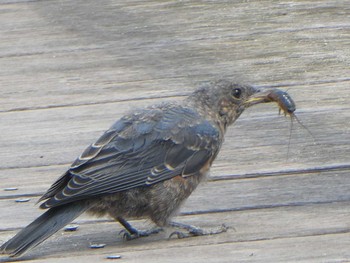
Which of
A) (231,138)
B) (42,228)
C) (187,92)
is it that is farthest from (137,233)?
(187,92)

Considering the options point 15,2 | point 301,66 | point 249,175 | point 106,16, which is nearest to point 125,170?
point 249,175

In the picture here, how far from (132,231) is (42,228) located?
37 cm

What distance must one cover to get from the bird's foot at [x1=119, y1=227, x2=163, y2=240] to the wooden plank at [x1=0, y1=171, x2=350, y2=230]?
0.59 feet

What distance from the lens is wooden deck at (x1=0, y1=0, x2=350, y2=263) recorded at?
3.86 meters

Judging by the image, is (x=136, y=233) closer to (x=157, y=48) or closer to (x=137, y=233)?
(x=137, y=233)

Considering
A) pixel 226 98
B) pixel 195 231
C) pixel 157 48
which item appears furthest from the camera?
pixel 157 48

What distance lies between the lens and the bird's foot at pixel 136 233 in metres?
4.03

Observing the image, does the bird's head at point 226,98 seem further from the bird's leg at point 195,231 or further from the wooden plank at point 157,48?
the wooden plank at point 157,48

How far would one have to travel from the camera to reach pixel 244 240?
3777mm

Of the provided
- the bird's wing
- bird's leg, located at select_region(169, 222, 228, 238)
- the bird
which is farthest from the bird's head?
bird's leg, located at select_region(169, 222, 228, 238)

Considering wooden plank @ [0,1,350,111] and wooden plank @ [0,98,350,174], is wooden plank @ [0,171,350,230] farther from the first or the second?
wooden plank @ [0,1,350,111]

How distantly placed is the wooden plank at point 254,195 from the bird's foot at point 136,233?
18 centimetres

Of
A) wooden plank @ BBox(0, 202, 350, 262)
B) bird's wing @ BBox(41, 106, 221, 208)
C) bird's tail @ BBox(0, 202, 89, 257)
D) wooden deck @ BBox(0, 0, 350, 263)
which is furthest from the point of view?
bird's wing @ BBox(41, 106, 221, 208)

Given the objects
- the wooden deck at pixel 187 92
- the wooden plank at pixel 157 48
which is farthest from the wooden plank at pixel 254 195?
the wooden plank at pixel 157 48
